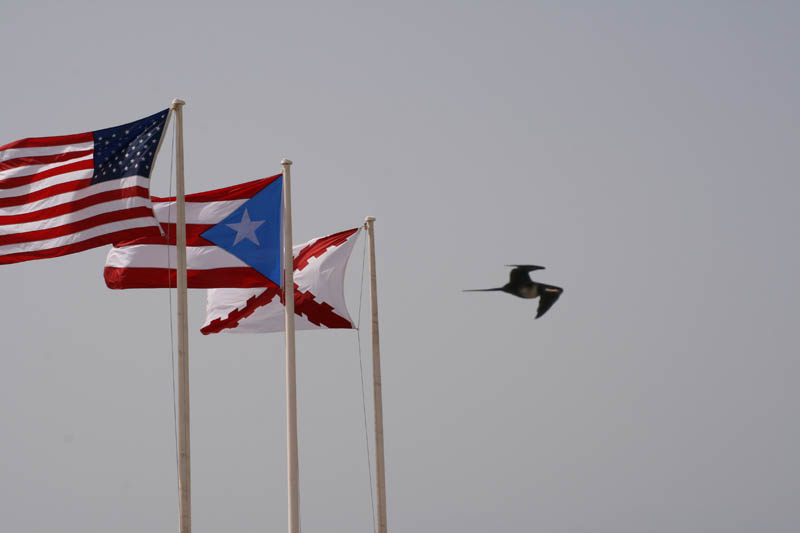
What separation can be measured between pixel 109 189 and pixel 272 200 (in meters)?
4.33

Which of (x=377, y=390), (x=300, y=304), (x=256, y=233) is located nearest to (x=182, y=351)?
(x=256, y=233)

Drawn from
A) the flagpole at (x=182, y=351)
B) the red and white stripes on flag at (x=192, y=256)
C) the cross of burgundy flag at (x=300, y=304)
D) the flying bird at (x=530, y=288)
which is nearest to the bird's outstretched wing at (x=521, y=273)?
the flying bird at (x=530, y=288)

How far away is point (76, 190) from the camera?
2197 cm

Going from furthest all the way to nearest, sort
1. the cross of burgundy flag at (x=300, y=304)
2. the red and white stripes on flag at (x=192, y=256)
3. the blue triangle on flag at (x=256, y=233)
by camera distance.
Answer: the cross of burgundy flag at (x=300, y=304)
the blue triangle on flag at (x=256, y=233)
the red and white stripes on flag at (x=192, y=256)

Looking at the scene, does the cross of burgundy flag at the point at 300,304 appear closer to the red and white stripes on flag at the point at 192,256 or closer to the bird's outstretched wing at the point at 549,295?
the red and white stripes on flag at the point at 192,256

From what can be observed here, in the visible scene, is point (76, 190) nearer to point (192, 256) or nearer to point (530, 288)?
point (192, 256)

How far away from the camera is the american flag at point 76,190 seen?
21875 millimetres

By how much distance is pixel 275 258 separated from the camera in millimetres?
25125

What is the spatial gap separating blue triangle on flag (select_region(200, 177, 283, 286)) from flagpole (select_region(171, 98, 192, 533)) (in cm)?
181

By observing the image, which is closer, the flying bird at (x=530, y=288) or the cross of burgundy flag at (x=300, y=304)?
the flying bird at (x=530, y=288)

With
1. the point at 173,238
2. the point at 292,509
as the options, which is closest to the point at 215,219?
the point at 173,238

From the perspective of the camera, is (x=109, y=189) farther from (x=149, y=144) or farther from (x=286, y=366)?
(x=286, y=366)

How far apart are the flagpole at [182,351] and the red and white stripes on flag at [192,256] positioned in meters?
1.49

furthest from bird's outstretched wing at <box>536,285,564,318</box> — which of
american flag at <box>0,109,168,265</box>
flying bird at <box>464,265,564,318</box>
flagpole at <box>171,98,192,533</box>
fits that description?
american flag at <box>0,109,168,265</box>
